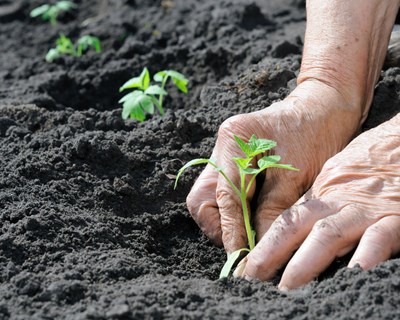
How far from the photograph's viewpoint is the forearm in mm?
3432

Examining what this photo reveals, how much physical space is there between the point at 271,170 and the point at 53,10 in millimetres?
3530

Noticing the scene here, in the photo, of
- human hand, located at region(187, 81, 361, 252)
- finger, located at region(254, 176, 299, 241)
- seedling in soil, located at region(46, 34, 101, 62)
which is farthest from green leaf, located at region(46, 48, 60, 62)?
finger, located at region(254, 176, 299, 241)

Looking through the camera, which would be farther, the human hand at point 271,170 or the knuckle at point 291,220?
the human hand at point 271,170

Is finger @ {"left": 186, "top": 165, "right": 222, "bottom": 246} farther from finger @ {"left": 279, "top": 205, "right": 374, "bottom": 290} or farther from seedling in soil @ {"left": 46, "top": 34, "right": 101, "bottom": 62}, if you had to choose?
seedling in soil @ {"left": 46, "top": 34, "right": 101, "bottom": 62}

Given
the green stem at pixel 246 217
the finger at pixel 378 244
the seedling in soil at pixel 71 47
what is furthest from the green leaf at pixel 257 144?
the seedling in soil at pixel 71 47

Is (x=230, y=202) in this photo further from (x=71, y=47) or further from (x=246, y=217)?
(x=71, y=47)

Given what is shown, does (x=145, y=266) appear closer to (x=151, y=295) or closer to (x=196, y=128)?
(x=151, y=295)

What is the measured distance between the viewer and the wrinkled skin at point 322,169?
8.64 feet

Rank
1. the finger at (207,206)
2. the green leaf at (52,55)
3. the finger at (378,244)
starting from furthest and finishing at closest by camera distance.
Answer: the green leaf at (52,55) < the finger at (207,206) < the finger at (378,244)

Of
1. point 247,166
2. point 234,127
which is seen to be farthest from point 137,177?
point 247,166

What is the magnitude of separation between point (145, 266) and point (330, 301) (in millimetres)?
758

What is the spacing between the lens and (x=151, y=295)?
2463mm

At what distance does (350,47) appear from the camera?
11.3 ft

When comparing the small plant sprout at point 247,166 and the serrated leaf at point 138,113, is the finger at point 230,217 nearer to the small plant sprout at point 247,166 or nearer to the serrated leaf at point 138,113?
the small plant sprout at point 247,166
